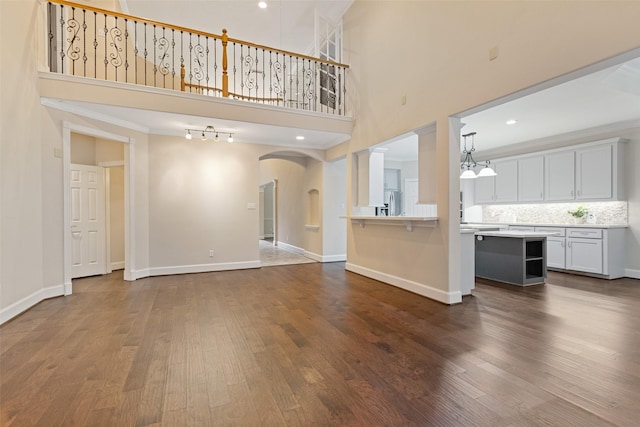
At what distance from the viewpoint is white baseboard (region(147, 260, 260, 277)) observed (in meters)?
5.73

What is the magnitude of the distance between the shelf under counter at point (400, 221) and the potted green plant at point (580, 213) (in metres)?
4.34

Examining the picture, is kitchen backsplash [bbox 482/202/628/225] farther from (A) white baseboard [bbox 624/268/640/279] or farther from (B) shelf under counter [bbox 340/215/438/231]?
(B) shelf under counter [bbox 340/215/438/231]

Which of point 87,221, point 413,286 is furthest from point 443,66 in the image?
point 87,221

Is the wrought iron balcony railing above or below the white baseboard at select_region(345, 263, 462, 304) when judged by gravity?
above

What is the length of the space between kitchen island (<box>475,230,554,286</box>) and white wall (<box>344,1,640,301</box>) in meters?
1.75

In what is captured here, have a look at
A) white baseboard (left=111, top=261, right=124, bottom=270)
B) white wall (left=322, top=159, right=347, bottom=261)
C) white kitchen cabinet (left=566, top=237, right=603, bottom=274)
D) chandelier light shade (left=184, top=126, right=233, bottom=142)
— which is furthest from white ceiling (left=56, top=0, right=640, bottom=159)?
white baseboard (left=111, top=261, right=124, bottom=270)

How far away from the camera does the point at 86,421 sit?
1657 millimetres

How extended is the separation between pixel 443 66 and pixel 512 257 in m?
3.22

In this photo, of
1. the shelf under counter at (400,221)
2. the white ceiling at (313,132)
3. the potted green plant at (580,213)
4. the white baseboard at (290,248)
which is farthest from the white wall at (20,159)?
the potted green plant at (580,213)

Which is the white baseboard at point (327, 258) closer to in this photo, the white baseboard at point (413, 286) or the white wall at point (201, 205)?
the white baseboard at point (413, 286)

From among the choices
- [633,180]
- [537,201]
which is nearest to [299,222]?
[537,201]

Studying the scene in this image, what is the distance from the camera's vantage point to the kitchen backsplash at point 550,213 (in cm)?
573

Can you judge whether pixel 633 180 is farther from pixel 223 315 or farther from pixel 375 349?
pixel 223 315

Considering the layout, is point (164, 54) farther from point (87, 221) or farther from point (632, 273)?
point (632, 273)
